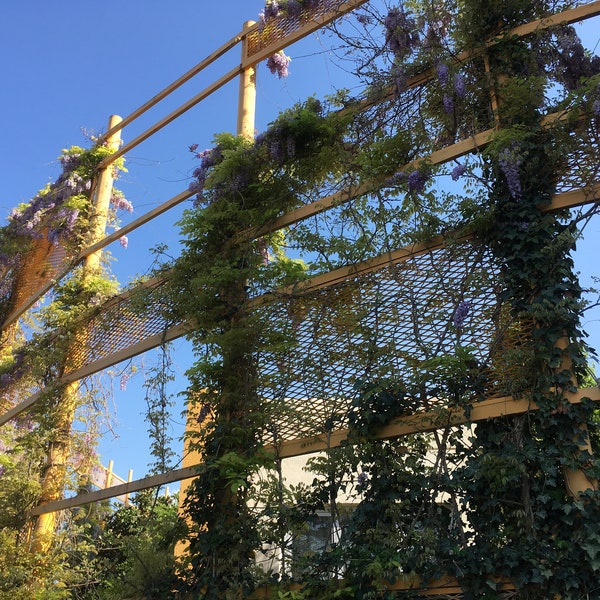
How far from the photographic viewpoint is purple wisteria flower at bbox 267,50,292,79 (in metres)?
5.79

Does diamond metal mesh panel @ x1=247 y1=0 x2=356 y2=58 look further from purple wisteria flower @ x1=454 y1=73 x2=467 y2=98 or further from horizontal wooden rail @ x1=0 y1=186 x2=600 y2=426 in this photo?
horizontal wooden rail @ x1=0 y1=186 x2=600 y2=426

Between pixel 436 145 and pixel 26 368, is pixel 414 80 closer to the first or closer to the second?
pixel 436 145

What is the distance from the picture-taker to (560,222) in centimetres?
360

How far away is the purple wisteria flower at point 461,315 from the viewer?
3.58m

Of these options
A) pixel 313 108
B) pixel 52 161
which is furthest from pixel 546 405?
pixel 52 161

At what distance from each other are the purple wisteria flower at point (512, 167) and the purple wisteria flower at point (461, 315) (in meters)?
0.64

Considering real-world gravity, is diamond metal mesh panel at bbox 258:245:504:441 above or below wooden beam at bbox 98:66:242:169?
below

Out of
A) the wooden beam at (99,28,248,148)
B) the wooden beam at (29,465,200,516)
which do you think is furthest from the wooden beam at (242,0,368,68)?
the wooden beam at (29,465,200,516)

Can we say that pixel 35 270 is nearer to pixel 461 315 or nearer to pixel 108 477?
pixel 108 477

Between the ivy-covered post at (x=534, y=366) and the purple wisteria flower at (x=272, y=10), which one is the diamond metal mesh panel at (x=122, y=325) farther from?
the ivy-covered post at (x=534, y=366)

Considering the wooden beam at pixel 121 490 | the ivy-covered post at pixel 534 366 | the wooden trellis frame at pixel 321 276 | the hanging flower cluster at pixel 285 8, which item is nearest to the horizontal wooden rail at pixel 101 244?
the wooden trellis frame at pixel 321 276

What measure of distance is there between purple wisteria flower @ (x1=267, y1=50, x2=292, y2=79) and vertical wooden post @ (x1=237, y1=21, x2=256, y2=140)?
0.16 meters

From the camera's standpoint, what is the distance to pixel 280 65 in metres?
5.80

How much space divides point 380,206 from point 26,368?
14.3 feet
